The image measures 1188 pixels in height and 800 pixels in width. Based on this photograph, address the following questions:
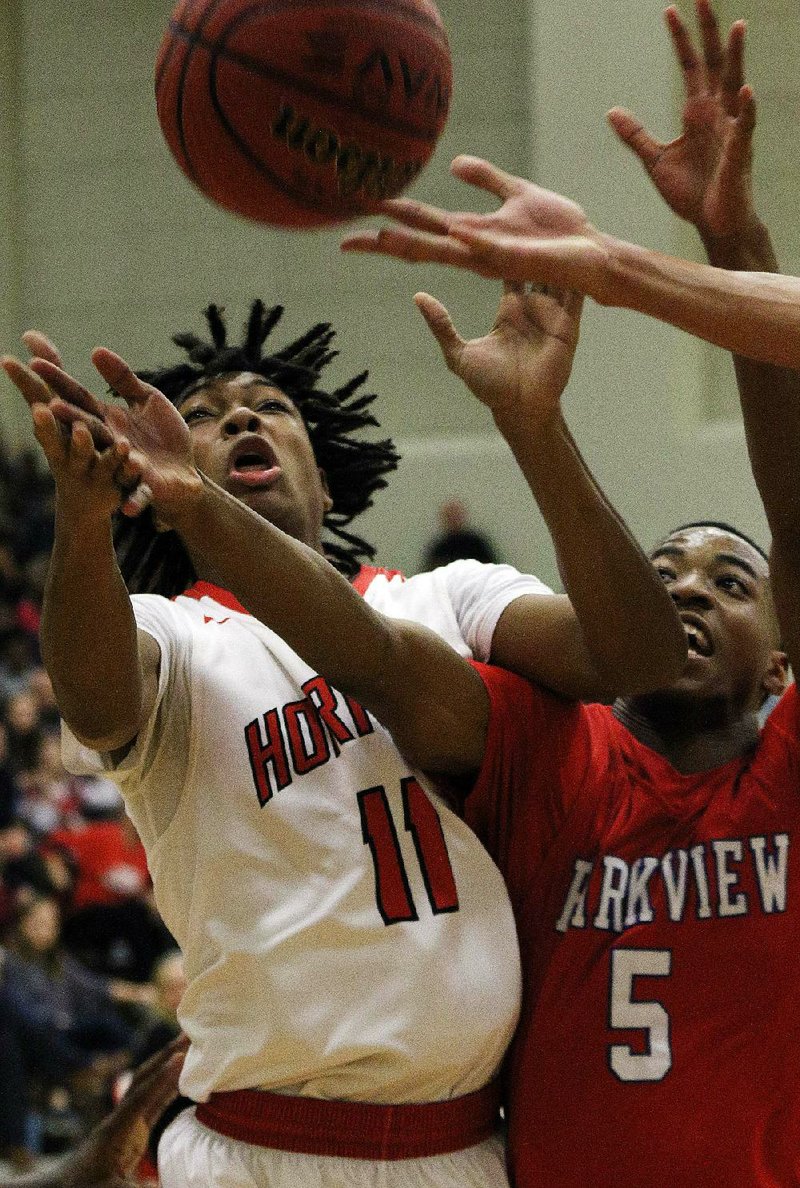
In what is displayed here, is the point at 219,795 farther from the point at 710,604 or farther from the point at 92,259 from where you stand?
the point at 92,259

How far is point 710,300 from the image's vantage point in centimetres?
276

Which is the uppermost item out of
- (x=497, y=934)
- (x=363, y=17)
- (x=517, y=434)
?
(x=363, y=17)

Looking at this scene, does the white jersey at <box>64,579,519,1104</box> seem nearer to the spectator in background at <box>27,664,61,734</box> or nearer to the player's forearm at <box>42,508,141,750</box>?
the player's forearm at <box>42,508,141,750</box>

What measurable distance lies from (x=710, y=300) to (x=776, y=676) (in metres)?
1.28

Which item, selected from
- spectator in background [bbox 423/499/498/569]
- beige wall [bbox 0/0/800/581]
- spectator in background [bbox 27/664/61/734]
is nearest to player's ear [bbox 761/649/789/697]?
beige wall [bbox 0/0/800/581]

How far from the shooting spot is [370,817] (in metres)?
3.25

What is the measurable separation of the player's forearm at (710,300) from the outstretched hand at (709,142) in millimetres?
505

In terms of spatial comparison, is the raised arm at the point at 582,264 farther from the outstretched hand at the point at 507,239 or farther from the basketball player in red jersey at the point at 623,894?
the basketball player in red jersey at the point at 623,894

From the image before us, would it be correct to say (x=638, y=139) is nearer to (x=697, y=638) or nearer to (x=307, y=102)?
(x=307, y=102)

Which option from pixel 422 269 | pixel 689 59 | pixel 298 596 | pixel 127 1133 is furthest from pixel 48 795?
pixel 689 59

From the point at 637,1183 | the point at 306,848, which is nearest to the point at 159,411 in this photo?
the point at 306,848

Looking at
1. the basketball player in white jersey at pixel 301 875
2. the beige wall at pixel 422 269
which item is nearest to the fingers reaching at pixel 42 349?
the basketball player in white jersey at pixel 301 875

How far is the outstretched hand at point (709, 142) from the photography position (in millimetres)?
3248

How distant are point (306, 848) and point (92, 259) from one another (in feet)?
28.4
